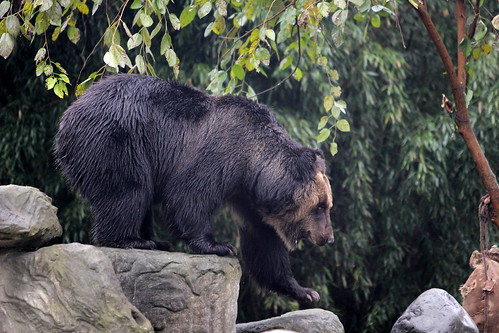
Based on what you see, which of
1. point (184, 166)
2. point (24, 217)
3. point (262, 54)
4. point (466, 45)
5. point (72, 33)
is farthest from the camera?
point (72, 33)

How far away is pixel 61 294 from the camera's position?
3.42 m

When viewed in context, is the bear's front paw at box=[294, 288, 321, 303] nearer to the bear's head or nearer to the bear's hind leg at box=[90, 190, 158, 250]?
the bear's head

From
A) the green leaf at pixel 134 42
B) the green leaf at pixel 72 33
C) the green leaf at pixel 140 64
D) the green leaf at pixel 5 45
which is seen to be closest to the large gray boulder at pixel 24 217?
the green leaf at pixel 5 45

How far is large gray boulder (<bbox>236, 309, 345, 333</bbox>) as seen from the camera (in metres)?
4.46

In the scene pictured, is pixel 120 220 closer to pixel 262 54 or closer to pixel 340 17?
A: pixel 262 54

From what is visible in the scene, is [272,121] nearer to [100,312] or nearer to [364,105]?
[100,312]

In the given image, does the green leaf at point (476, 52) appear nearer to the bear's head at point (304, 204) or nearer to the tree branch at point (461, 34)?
the tree branch at point (461, 34)

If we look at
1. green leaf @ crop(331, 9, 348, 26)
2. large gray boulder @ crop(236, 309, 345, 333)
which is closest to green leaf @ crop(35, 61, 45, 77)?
green leaf @ crop(331, 9, 348, 26)

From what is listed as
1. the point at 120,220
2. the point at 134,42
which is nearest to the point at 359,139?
the point at 134,42

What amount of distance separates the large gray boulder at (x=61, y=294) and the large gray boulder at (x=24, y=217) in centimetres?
8

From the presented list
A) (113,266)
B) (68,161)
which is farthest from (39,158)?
(113,266)

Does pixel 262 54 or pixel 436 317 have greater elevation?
pixel 262 54

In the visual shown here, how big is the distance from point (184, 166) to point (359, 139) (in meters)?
3.73

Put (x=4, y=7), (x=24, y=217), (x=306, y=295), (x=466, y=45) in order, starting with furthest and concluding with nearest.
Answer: (x=306, y=295)
(x=466, y=45)
(x=4, y=7)
(x=24, y=217)
